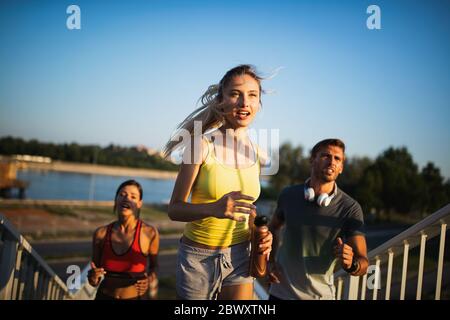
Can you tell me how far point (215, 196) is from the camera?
5.72ft

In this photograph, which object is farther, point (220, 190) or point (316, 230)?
point (316, 230)

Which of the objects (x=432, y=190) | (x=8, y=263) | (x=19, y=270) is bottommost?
(x=432, y=190)

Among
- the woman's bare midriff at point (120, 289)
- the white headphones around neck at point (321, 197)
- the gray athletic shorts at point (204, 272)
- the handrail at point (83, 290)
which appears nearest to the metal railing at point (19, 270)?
the woman's bare midriff at point (120, 289)

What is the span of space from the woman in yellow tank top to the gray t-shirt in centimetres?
52

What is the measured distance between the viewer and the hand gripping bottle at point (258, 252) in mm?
1672

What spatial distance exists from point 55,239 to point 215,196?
24.2 m

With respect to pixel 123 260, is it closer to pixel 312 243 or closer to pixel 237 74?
pixel 312 243

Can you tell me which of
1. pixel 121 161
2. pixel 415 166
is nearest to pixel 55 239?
pixel 415 166

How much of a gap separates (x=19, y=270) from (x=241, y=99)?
7.33 feet

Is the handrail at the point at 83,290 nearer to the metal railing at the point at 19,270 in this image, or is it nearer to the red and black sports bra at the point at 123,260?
the metal railing at the point at 19,270

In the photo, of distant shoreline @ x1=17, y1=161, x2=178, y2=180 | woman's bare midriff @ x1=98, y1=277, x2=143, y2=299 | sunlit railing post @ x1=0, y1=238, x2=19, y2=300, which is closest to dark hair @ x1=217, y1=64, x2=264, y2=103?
woman's bare midriff @ x1=98, y1=277, x2=143, y2=299

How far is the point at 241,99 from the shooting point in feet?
6.06

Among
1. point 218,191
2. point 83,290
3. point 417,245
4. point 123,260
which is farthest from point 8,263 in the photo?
point 417,245

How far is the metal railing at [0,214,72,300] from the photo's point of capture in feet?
8.12
